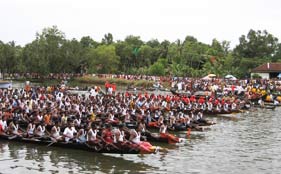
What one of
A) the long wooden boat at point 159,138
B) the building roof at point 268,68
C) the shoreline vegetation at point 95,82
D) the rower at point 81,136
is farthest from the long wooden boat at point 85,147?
the building roof at point 268,68

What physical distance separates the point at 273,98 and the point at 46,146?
32.1 m

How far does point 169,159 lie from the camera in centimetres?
2131

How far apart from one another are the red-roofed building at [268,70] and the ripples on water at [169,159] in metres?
43.3

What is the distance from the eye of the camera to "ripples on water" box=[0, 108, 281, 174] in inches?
770

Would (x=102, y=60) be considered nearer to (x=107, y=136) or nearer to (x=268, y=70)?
(x=268, y=70)

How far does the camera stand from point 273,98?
49000 mm

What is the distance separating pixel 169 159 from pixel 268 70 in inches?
2028

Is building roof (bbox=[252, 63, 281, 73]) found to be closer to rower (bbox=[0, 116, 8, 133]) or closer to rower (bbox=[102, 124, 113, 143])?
rower (bbox=[0, 116, 8, 133])

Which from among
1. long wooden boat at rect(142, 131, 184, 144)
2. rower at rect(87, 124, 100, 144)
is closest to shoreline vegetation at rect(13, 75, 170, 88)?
long wooden boat at rect(142, 131, 184, 144)

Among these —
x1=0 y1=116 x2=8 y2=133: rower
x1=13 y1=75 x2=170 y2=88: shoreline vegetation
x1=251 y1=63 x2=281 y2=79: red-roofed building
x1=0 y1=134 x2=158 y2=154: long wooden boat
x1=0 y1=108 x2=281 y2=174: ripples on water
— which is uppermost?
x1=251 y1=63 x2=281 y2=79: red-roofed building

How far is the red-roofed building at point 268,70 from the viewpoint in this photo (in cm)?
6900

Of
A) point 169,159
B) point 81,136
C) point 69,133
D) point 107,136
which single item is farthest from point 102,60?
point 169,159

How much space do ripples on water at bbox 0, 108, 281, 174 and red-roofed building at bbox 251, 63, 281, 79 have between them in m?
43.3

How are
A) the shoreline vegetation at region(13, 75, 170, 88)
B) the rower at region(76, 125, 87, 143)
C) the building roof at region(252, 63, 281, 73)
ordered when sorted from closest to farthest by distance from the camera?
the rower at region(76, 125, 87, 143) → the shoreline vegetation at region(13, 75, 170, 88) → the building roof at region(252, 63, 281, 73)
